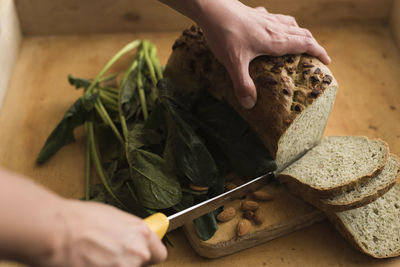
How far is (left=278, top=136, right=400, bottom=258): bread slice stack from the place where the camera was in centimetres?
212

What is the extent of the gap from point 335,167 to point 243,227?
526 millimetres

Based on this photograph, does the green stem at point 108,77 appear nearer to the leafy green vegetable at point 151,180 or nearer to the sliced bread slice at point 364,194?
the leafy green vegetable at point 151,180

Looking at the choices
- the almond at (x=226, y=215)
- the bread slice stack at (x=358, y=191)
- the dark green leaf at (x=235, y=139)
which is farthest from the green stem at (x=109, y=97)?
the bread slice stack at (x=358, y=191)

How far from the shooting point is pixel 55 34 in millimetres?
3514

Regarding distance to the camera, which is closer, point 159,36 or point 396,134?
point 396,134

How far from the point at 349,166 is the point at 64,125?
1.56 meters

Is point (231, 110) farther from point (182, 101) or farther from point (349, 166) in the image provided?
point (349, 166)

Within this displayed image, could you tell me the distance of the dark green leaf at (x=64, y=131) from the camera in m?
2.62

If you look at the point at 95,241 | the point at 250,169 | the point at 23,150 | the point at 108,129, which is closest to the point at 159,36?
the point at 108,129

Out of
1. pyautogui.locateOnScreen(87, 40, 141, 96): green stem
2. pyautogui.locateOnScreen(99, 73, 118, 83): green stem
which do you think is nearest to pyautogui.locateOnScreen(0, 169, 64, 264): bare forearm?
pyautogui.locateOnScreen(87, 40, 141, 96): green stem

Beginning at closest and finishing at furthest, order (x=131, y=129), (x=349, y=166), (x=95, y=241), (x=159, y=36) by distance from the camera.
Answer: (x=95, y=241) → (x=349, y=166) → (x=131, y=129) → (x=159, y=36)

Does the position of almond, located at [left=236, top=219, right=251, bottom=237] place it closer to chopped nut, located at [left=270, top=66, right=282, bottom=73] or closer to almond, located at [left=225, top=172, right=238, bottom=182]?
almond, located at [left=225, top=172, right=238, bottom=182]

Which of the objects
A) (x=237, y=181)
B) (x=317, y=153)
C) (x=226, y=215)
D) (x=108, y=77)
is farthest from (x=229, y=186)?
(x=108, y=77)

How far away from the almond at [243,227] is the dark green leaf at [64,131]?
1132mm
